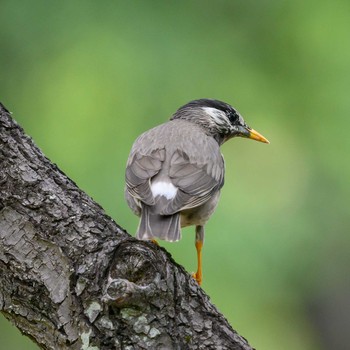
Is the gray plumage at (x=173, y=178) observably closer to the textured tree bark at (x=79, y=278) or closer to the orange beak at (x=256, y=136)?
the orange beak at (x=256, y=136)

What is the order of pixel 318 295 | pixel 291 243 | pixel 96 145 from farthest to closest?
pixel 318 295 → pixel 291 243 → pixel 96 145

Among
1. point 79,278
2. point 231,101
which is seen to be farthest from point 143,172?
point 231,101

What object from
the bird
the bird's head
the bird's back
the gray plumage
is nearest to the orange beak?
the bird's head

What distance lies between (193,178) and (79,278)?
174 cm

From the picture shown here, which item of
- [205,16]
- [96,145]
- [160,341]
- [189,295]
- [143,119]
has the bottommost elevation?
[160,341]

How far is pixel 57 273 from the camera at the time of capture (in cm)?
422

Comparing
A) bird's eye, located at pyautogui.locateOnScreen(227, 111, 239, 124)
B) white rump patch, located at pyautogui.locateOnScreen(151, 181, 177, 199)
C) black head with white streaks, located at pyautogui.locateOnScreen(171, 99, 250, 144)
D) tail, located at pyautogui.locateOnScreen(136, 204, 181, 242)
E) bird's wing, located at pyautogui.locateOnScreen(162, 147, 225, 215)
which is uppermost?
bird's eye, located at pyautogui.locateOnScreen(227, 111, 239, 124)

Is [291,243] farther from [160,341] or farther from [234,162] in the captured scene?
[160,341]

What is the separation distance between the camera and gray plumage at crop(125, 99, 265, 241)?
529 cm

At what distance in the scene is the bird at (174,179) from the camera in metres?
5.29

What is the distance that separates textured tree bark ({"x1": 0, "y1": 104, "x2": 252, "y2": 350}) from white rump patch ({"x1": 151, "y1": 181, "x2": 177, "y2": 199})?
928 mm

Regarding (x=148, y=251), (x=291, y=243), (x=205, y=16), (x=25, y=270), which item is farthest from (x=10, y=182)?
Result: (x=205, y=16)

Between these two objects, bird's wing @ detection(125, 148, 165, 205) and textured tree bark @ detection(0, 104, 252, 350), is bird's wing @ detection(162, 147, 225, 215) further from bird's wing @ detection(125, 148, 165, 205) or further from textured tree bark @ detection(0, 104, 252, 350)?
textured tree bark @ detection(0, 104, 252, 350)

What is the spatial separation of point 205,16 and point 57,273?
195 inches
